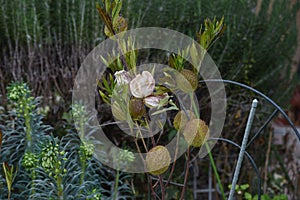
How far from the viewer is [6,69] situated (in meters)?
2.30

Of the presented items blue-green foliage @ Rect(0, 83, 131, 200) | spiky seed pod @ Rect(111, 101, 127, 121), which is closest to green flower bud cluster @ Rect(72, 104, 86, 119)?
blue-green foliage @ Rect(0, 83, 131, 200)

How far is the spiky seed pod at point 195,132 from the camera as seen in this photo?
126 cm

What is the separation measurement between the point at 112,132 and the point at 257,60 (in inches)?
34.1

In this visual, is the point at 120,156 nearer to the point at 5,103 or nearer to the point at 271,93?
the point at 5,103

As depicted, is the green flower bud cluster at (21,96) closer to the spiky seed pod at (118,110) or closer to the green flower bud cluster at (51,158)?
the green flower bud cluster at (51,158)

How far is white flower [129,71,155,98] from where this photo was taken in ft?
3.87

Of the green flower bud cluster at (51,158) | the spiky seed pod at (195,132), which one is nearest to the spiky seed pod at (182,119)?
the spiky seed pod at (195,132)

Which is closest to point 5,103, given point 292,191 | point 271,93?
point 271,93

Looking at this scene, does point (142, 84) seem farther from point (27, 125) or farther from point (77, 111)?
point (27, 125)

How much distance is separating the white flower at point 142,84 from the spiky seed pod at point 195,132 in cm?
16

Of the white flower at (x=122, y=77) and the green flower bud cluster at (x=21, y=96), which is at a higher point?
the white flower at (x=122, y=77)

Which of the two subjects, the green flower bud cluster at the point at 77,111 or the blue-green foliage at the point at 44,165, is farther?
the green flower bud cluster at the point at 77,111

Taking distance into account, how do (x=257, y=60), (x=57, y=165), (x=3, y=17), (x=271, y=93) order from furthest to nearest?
1. (x=271, y=93)
2. (x=257, y=60)
3. (x=3, y=17)
4. (x=57, y=165)

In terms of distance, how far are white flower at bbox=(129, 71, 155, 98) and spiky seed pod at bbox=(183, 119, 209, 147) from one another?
160 mm
